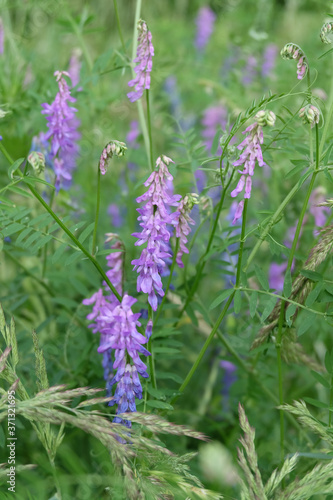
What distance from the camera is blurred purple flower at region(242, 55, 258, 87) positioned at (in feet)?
11.0

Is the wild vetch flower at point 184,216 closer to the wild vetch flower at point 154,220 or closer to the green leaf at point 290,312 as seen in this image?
the wild vetch flower at point 154,220

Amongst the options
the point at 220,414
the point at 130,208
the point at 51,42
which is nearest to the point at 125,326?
the point at 220,414

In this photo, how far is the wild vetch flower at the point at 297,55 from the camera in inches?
45.0

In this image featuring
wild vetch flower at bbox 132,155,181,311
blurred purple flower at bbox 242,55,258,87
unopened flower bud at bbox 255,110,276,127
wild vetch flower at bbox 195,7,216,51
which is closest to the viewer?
unopened flower bud at bbox 255,110,276,127

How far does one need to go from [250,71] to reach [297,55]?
234 centimetres

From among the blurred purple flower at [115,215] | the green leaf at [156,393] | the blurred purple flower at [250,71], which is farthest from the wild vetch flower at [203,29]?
the green leaf at [156,393]

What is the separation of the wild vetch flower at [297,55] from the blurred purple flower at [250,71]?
7.43 ft

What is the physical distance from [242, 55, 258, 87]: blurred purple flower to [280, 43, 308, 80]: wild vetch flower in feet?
7.43

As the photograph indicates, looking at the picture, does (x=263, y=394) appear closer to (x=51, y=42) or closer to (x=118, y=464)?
(x=118, y=464)

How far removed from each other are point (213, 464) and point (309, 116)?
0.69 m

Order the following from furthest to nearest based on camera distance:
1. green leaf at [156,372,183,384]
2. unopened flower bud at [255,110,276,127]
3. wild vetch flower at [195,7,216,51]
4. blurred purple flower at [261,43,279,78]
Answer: wild vetch flower at [195,7,216,51] → blurred purple flower at [261,43,279,78] → green leaf at [156,372,183,384] → unopened flower bud at [255,110,276,127]

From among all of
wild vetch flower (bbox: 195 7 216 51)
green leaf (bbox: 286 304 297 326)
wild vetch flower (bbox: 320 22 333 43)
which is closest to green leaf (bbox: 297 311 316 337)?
green leaf (bbox: 286 304 297 326)

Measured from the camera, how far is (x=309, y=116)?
1097 mm

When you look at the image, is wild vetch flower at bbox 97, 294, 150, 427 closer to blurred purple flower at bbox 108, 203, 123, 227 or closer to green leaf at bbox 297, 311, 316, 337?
green leaf at bbox 297, 311, 316, 337
